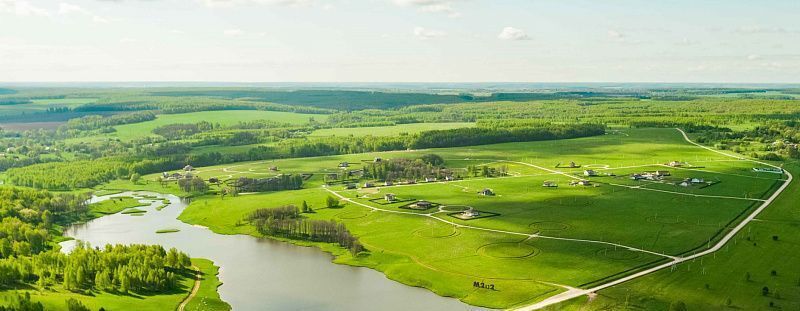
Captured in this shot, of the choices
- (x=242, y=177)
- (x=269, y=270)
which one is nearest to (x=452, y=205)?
(x=269, y=270)

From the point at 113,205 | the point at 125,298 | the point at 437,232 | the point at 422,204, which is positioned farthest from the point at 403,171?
the point at 125,298

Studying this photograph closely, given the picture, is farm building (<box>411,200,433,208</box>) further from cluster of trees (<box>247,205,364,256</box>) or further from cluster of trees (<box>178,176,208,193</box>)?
cluster of trees (<box>178,176,208,193</box>)

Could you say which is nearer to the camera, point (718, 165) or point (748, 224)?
point (748, 224)

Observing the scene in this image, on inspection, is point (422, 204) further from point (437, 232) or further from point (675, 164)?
point (675, 164)

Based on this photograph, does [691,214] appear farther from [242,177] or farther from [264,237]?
[242,177]

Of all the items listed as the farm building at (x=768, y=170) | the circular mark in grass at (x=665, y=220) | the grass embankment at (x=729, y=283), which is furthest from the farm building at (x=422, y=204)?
the farm building at (x=768, y=170)

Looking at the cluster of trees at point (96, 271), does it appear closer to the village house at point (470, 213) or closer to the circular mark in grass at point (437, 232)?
the circular mark in grass at point (437, 232)
